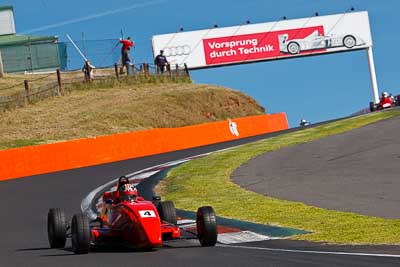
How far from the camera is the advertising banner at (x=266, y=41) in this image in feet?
253

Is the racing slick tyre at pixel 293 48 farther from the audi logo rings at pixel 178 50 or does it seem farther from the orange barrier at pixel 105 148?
the orange barrier at pixel 105 148

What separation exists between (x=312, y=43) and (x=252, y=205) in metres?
61.0

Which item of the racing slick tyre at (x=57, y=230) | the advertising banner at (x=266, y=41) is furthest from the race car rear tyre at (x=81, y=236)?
the advertising banner at (x=266, y=41)

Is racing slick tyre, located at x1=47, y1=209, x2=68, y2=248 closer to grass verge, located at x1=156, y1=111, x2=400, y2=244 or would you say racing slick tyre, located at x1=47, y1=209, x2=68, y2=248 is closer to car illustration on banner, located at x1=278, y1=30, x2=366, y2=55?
grass verge, located at x1=156, y1=111, x2=400, y2=244

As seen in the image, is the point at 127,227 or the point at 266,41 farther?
the point at 266,41

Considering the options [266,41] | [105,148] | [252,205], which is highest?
[266,41]

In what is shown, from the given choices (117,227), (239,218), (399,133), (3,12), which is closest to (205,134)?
(399,133)

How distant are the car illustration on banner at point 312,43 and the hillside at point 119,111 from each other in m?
16.0

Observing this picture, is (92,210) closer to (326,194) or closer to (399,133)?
(326,194)

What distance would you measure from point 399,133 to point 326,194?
12.0 metres

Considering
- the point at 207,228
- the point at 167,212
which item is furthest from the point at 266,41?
the point at 207,228

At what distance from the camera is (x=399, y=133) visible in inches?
1195

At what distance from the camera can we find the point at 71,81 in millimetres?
55719

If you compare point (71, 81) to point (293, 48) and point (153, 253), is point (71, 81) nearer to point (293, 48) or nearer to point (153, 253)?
point (293, 48)
